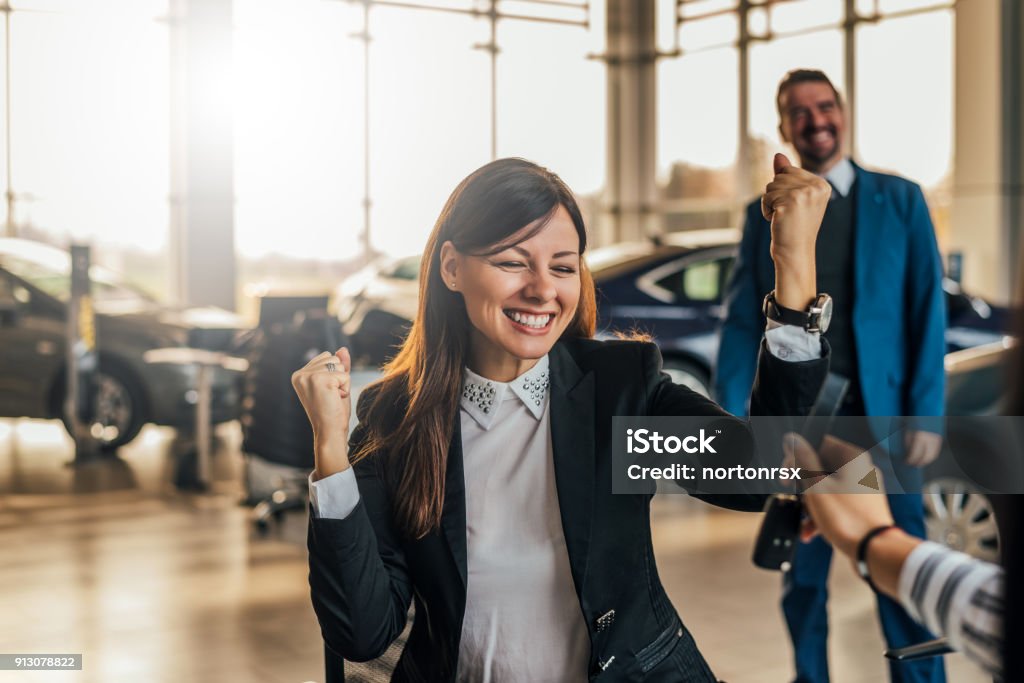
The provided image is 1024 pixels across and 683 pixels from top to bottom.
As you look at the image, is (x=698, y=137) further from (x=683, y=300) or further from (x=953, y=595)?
(x=953, y=595)

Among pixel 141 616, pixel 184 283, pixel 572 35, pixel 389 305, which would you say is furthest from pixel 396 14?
pixel 184 283

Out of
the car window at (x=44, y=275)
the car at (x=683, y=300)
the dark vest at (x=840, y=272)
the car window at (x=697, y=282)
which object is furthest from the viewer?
the car window at (x=44, y=275)

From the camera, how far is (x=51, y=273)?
5785 millimetres

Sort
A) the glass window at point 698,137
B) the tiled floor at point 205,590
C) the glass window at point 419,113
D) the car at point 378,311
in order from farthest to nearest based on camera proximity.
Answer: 1. the car at point 378,311
2. the glass window at point 698,137
3. the tiled floor at point 205,590
4. the glass window at point 419,113

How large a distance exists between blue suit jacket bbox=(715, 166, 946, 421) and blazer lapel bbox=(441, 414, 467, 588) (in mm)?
824

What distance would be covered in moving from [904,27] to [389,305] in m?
5.27

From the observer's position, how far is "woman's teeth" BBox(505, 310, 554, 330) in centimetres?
119

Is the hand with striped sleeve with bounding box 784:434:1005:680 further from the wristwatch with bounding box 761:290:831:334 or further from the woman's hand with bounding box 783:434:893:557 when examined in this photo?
the wristwatch with bounding box 761:290:831:334

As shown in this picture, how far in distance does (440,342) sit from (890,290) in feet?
3.09

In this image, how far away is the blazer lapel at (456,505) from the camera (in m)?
1.18

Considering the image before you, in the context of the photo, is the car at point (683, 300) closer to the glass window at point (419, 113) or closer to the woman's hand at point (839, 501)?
the glass window at point (419, 113)

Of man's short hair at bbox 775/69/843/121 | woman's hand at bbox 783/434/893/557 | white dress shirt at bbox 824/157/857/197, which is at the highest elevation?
man's short hair at bbox 775/69/843/121

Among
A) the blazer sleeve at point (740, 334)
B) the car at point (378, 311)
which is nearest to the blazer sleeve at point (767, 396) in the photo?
the blazer sleeve at point (740, 334)

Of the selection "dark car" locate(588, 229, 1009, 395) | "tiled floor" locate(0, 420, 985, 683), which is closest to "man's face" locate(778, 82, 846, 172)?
"tiled floor" locate(0, 420, 985, 683)
